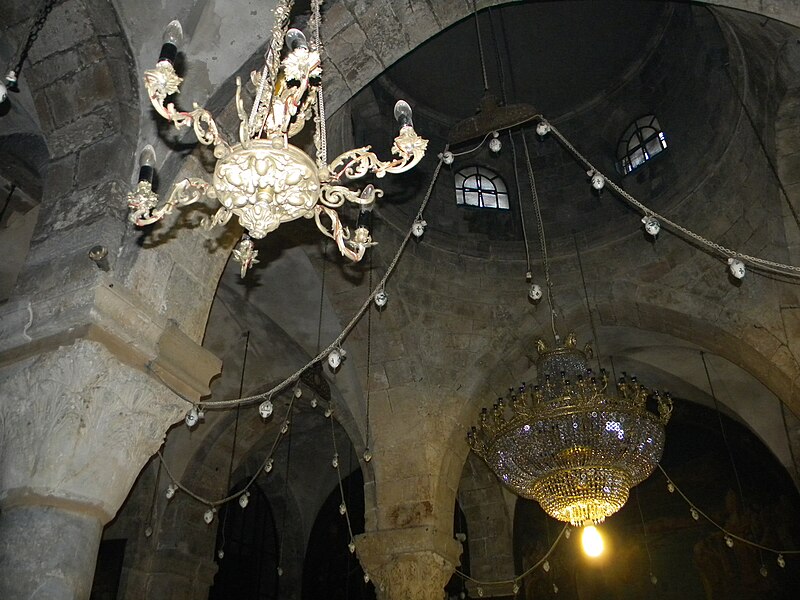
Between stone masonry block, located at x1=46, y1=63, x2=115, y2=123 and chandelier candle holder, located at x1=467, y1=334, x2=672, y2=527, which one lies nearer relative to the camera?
stone masonry block, located at x1=46, y1=63, x2=115, y2=123

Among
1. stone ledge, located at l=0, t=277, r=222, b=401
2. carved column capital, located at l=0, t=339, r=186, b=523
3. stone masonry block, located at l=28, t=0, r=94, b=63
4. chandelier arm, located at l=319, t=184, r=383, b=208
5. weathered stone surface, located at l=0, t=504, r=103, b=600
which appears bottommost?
weathered stone surface, located at l=0, t=504, r=103, b=600

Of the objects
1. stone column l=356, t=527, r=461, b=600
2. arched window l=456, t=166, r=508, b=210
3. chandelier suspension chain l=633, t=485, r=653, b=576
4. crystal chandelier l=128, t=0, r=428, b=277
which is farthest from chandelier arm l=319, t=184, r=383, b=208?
chandelier suspension chain l=633, t=485, r=653, b=576

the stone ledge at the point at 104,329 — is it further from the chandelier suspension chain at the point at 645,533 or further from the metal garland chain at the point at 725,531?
the chandelier suspension chain at the point at 645,533

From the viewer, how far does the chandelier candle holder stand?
20.1 feet

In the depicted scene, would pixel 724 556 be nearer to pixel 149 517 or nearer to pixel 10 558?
pixel 149 517

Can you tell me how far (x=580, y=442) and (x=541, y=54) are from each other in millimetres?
5459

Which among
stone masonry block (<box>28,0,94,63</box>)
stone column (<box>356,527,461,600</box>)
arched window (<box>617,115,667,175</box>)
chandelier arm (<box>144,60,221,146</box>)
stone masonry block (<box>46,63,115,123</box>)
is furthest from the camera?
arched window (<box>617,115,667,175</box>)

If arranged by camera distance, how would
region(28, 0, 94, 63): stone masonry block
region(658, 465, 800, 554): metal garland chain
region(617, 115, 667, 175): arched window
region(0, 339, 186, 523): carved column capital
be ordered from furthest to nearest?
region(617, 115, 667, 175): arched window
region(658, 465, 800, 554): metal garland chain
region(28, 0, 94, 63): stone masonry block
region(0, 339, 186, 523): carved column capital

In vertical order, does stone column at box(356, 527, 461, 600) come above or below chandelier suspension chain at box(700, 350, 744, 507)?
below

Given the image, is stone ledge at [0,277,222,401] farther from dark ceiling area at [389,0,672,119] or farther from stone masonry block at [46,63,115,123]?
dark ceiling area at [389,0,672,119]

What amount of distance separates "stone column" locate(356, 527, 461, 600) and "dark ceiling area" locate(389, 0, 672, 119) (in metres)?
5.63

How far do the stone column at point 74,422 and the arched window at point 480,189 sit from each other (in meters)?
6.21

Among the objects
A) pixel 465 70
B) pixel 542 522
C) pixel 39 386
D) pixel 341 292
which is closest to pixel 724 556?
pixel 542 522

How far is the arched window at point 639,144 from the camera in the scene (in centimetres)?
902
